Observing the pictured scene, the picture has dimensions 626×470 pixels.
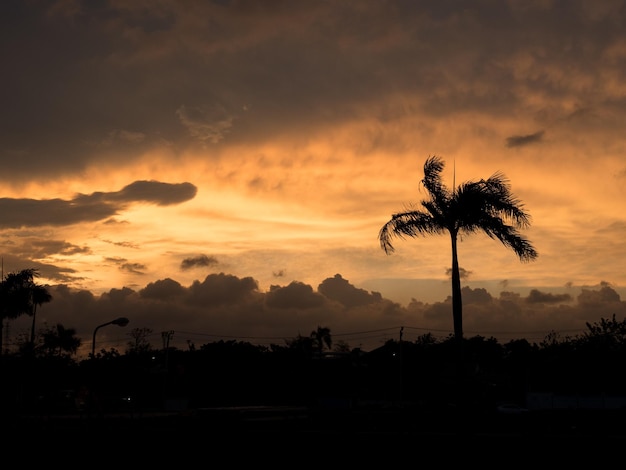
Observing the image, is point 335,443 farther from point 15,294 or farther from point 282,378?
point 282,378

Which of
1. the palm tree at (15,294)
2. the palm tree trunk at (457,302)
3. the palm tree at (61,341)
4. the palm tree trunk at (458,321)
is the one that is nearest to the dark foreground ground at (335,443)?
the palm tree trunk at (458,321)

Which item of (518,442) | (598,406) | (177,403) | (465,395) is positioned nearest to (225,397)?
(177,403)

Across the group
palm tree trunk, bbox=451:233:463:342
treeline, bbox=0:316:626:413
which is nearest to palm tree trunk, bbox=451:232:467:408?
palm tree trunk, bbox=451:233:463:342

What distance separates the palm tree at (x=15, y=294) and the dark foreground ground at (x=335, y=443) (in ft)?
55.4

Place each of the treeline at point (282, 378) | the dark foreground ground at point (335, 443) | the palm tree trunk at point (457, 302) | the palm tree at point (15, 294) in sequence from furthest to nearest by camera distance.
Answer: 1. the treeline at point (282, 378)
2. the palm tree at point (15, 294)
3. the palm tree trunk at point (457, 302)
4. the dark foreground ground at point (335, 443)

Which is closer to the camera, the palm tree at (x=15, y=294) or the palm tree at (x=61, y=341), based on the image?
the palm tree at (x=15, y=294)

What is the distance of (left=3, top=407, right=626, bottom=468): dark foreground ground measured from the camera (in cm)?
2230

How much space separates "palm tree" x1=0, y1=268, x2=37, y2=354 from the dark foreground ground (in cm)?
1690

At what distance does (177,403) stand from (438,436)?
166 feet

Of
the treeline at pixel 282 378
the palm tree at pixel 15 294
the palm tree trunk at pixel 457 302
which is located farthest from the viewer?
the treeline at pixel 282 378

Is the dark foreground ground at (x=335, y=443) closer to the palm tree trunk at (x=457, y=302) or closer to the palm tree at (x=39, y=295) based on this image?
the palm tree trunk at (x=457, y=302)

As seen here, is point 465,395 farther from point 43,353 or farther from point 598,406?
point 43,353

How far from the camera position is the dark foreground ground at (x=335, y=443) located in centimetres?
2230

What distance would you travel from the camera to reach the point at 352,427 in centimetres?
3894
